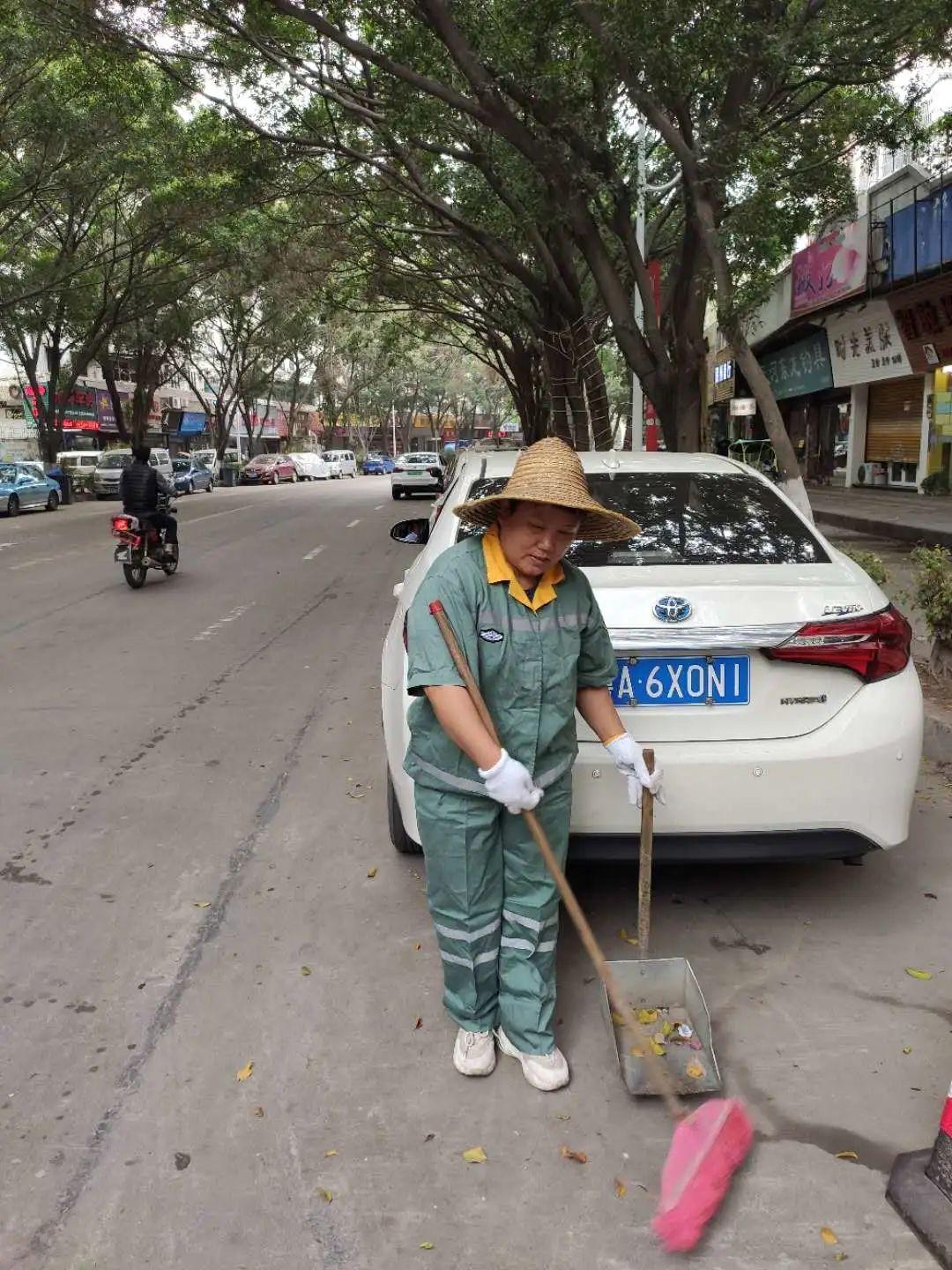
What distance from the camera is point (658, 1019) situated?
2.85 metres

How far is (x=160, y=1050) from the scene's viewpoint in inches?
111

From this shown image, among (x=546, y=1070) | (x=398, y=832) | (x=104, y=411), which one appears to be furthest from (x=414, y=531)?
(x=104, y=411)

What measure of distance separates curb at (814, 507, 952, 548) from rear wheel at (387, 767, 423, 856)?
30.9 feet

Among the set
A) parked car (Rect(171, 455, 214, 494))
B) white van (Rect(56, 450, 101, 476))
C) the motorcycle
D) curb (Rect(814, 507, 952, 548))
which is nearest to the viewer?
the motorcycle

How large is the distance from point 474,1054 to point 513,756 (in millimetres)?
798

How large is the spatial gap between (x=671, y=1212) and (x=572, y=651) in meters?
1.24

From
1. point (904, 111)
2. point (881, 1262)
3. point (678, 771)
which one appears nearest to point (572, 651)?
point (678, 771)

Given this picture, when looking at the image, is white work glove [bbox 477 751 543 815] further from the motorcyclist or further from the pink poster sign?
the pink poster sign

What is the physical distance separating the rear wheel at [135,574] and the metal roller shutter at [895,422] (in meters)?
16.9

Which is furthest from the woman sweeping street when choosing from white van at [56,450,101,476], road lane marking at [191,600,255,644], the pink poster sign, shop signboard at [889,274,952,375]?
white van at [56,450,101,476]

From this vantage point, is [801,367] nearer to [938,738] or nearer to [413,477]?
[413,477]

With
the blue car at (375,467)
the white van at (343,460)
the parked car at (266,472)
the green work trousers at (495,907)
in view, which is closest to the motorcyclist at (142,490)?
the green work trousers at (495,907)

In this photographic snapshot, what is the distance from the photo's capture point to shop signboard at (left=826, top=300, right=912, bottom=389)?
70.4ft

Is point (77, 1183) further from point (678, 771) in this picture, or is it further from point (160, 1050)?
point (678, 771)
